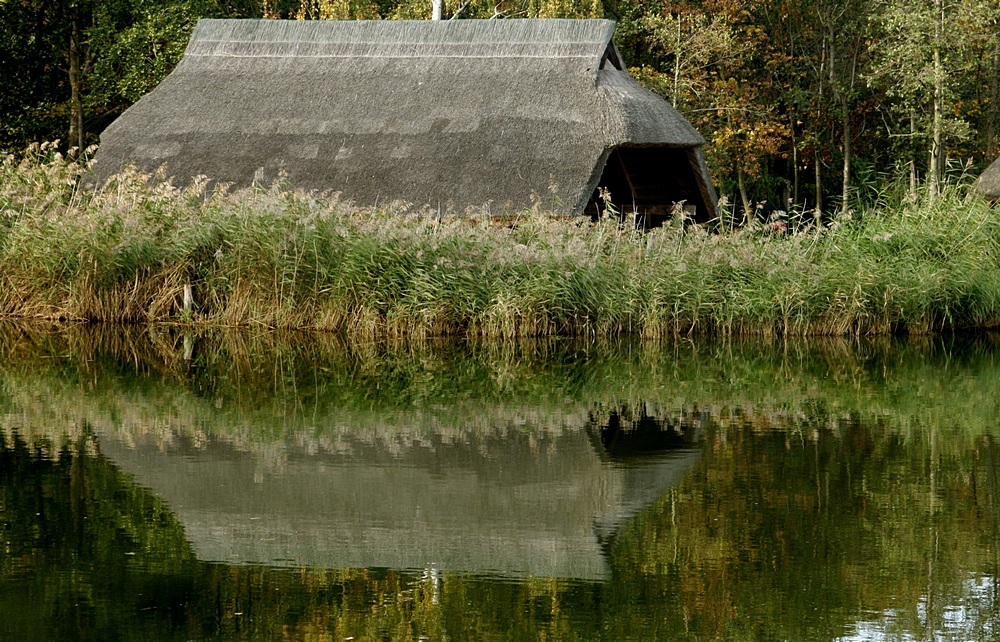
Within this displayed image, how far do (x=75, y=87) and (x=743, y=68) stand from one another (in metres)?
13.1

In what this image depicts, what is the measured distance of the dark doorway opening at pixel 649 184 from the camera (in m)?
20.0

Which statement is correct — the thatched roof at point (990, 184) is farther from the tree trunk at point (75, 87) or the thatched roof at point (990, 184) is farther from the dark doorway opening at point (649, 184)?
the tree trunk at point (75, 87)

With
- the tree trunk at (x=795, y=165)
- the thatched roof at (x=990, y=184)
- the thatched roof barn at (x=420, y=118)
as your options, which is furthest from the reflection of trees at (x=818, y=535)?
the tree trunk at (x=795, y=165)

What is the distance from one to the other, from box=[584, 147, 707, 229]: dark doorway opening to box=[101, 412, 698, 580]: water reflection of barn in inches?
487

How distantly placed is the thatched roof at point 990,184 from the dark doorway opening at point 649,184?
384cm

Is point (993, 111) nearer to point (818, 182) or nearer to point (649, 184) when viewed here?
point (818, 182)

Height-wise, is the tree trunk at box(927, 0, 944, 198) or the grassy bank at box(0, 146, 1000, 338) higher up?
the tree trunk at box(927, 0, 944, 198)

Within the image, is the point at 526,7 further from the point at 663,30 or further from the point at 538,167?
the point at 538,167

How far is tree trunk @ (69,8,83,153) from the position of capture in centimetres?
2592

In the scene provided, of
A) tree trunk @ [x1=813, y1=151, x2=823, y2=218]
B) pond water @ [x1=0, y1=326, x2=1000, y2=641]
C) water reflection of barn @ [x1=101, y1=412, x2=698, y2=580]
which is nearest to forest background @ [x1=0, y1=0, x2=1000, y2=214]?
tree trunk @ [x1=813, y1=151, x2=823, y2=218]

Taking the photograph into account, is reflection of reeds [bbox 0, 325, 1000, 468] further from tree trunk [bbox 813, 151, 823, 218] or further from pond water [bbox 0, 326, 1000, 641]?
tree trunk [bbox 813, 151, 823, 218]

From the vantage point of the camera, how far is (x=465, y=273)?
45.2 ft

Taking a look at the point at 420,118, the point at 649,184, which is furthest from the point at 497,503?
the point at 649,184

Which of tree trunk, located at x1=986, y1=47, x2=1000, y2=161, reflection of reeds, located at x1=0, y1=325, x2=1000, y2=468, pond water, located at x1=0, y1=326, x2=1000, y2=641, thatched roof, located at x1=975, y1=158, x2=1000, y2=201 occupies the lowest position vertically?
reflection of reeds, located at x1=0, y1=325, x2=1000, y2=468
